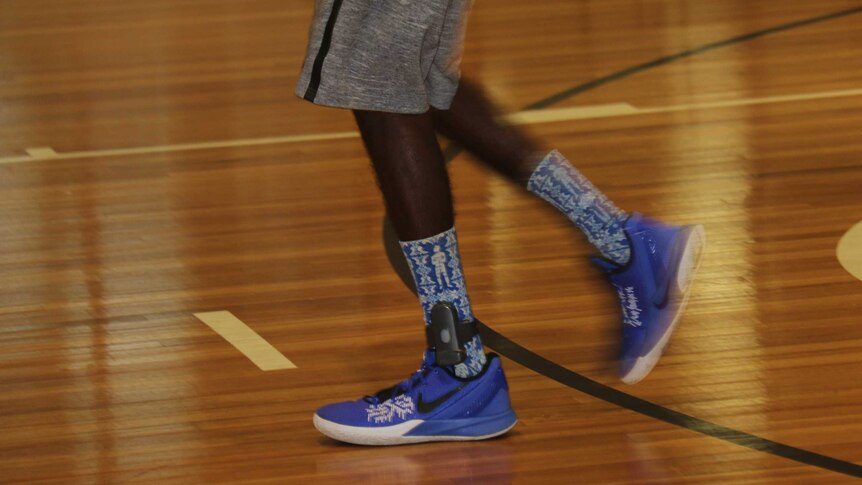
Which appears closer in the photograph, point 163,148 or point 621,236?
point 621,236

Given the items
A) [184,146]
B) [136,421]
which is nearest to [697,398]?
[136,421]

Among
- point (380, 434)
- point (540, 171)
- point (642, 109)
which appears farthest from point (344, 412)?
point (642, 109)

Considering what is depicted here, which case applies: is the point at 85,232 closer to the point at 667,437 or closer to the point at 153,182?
the point at 153,182

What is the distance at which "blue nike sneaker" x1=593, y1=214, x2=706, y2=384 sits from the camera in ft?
6.65

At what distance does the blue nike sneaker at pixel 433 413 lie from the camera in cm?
192

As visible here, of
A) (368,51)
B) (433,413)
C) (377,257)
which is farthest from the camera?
(377,257)

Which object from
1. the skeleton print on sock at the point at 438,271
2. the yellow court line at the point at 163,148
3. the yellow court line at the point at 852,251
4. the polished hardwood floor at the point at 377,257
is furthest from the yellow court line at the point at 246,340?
the yellow court line at the point at 163,148

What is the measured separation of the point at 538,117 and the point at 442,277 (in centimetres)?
184

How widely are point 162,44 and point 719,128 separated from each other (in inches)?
78.3

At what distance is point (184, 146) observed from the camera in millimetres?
3602

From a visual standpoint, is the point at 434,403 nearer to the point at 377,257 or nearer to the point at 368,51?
the point at 368,51

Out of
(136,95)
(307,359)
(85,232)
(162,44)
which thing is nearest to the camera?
(307,359)

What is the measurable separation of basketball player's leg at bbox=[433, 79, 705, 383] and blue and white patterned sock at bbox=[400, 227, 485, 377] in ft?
0.57

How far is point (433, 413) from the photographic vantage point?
6.31 feet
